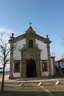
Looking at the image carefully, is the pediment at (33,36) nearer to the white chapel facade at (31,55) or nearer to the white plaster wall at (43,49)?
the white chapel facade at (31,55)

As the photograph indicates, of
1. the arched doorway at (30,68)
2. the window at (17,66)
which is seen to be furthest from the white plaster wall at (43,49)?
the window at (17,66)

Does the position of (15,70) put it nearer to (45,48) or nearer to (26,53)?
(26,53)

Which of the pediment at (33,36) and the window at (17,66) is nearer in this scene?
the window at (17,66)

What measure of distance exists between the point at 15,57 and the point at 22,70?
3307mm

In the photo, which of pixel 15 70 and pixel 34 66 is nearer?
pixel 15 70

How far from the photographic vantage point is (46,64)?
4206 centimetres


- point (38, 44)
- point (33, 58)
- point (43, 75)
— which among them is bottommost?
point (43, 75)

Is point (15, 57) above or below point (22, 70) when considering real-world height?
above

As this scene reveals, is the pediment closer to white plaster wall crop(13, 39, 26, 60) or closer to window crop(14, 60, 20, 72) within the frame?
white plaster wall crop(13, 39, 26, 60)

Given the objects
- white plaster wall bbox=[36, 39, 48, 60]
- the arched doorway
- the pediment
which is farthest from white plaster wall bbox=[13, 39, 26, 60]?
white plaster wall bbox=[36, 39, 48, 60]

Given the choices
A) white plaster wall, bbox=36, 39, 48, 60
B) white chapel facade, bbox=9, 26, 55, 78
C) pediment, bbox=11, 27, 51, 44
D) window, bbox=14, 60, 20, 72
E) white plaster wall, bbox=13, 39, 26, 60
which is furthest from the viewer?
white plaster wall, bbox=36, 39, 48, 60

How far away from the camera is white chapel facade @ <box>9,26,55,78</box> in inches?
1597

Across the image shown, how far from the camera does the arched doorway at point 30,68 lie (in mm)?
42750

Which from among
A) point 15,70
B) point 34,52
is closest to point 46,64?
point 34,52
